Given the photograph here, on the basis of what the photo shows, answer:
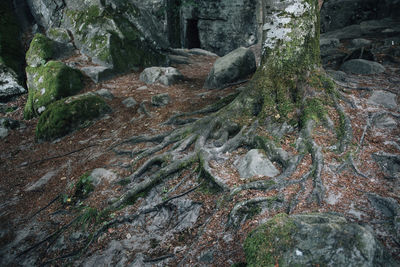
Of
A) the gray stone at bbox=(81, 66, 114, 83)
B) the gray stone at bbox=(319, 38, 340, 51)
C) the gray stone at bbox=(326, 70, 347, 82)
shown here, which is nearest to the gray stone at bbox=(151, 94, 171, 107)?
the gray stone at bbox=(81, 66, 114, 83)

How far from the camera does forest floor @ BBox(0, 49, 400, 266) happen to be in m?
2.91

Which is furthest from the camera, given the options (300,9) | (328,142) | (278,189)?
(300,9)

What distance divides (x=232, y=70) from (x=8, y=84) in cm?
791

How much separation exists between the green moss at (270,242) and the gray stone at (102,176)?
10.5ft

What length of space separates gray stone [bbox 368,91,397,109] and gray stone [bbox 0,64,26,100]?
1064 cm

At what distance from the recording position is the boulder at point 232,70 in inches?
303

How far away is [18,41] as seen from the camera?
10250mm

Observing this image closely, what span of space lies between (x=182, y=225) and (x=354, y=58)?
6687mm

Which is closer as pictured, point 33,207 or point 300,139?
point 300,139

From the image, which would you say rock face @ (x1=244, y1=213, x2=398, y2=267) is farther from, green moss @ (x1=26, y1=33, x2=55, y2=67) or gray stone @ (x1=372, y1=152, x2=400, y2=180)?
green moss @ (x1=26, y1=33, x2=55, y2=67)

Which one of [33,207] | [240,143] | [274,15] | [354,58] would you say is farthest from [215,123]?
[354,58]

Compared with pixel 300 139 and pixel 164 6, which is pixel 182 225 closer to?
pixel 300 139

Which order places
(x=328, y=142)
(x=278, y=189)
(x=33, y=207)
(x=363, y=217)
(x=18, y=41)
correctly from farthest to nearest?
1. (x=18, y=41)
2. (x=33, y=207)
3. (x=328, y=142)
4. (x=278, y=189)
5. (x=363, y=217)

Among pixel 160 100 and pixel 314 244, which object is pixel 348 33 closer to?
pixel 160 100
